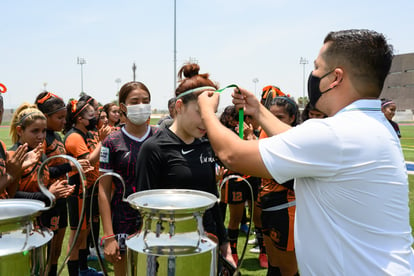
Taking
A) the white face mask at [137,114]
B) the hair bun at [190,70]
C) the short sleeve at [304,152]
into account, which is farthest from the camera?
the white face mask at [137,114]

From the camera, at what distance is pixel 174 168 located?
2125mm

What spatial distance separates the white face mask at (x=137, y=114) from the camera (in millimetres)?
2787

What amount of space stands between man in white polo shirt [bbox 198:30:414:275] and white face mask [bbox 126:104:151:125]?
1.47 m

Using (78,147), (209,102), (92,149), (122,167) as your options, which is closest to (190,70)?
(209,102)

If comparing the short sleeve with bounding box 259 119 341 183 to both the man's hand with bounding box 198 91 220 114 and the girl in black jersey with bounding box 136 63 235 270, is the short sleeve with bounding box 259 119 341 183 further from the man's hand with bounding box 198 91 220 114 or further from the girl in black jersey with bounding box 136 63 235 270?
the girl in black jersey with bounding box 136 63 235 270

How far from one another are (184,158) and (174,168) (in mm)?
95

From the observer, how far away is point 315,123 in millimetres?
1303

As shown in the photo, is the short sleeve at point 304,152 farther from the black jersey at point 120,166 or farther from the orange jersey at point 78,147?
the orange jersey at point 78,147

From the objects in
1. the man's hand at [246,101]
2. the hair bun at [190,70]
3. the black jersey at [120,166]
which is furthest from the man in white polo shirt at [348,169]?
the black jersey at [120,166]

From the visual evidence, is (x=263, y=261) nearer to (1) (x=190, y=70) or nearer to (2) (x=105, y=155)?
(2) (x=105, y=155)

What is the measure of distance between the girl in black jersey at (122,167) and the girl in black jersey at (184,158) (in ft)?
1.44

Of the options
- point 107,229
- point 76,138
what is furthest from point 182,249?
point 76,138

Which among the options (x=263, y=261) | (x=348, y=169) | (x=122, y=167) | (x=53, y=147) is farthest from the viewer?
(x=263, y=261)

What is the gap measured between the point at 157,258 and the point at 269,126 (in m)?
0.97
